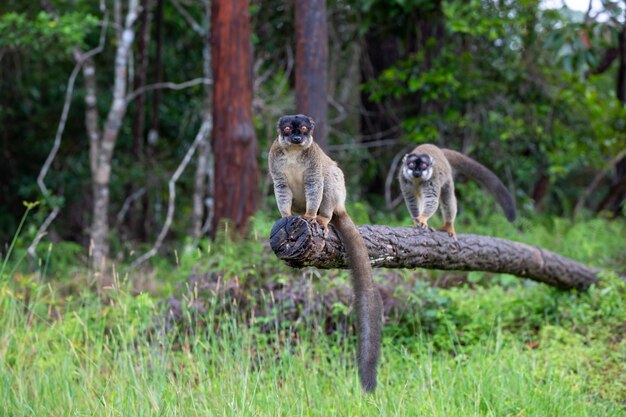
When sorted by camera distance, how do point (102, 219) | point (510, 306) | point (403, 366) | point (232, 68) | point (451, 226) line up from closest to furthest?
1. point (403, 366)
2. point (451, 226)
3. point (510, 306)
4. point (232, 68)
5. point (102, 219)

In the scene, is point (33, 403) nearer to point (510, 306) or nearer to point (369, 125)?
point (510, 306)

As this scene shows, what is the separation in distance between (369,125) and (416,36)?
1.81 m

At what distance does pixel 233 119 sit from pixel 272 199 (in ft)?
7.08

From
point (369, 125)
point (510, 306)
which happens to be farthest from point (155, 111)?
point (510, 306)

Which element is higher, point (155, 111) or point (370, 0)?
point (370, 0)

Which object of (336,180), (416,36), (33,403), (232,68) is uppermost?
(416,36)

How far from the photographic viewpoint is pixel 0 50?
10773 millimetres

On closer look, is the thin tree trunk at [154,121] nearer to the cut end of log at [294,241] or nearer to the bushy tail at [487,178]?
the bushy tail at [487,178]

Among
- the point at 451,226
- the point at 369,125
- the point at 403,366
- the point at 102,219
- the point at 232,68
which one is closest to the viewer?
the point at 403,366

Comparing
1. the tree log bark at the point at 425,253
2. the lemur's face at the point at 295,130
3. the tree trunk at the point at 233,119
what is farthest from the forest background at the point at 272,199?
the lemur's face at the point at 295,130

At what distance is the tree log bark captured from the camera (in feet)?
13.2

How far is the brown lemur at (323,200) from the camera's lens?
4.09 meters

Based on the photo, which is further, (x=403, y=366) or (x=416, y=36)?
(x=416, y=36)

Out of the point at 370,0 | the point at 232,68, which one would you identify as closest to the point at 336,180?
the point at 232,68
